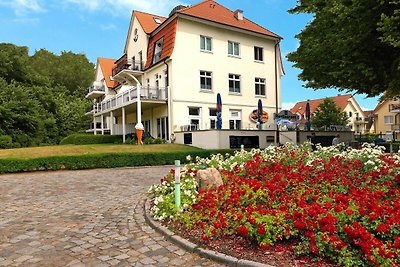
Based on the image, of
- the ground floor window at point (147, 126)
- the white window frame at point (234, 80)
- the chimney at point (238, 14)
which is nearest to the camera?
the white window frame at point (234, 80)

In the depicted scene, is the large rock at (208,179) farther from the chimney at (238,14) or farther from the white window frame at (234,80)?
the chimney at (238,14)

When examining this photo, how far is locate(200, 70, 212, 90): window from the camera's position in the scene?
27.8 meters

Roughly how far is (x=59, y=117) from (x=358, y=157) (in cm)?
3961

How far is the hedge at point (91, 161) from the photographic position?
Answer: 1518cm

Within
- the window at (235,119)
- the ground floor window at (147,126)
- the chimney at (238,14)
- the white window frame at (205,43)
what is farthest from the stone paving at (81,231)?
the chimney at (238,14)

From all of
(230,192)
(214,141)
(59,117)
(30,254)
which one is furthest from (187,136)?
(59,117)

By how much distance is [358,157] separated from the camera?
28.1 feet

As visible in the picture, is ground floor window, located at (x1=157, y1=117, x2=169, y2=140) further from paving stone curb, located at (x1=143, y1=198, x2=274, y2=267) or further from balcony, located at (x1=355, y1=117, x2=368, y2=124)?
balcony, located at (x1=355, y1=117, x2=368, y2=124)

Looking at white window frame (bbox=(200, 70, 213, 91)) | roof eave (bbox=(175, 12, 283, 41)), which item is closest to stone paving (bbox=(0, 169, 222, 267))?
white window frame (bbox=(200, 70, 213, 91))

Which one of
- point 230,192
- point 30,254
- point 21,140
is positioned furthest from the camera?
point 21,140

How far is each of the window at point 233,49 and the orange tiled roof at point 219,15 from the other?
5.13ft

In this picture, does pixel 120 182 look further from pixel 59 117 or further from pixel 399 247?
pixel 59 117

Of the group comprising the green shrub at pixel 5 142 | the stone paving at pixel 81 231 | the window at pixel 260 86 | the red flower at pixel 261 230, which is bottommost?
the stone paving at pixel 81 231

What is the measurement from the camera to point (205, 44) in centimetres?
2783
